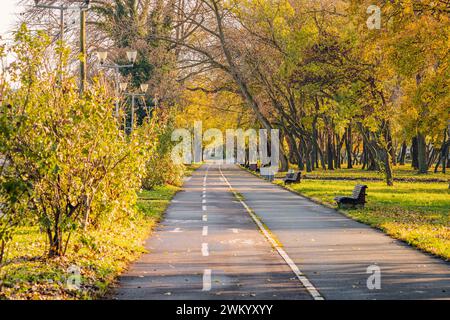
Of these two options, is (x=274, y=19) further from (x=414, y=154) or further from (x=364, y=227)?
(x=364, y=227)

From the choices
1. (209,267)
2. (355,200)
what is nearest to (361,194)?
(355,200)

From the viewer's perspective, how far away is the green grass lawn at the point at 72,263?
1003 cm

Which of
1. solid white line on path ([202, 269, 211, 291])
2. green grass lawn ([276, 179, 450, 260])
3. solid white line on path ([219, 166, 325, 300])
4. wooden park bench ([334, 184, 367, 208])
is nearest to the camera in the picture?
solid white line on path ([219, 166, 325, 300])

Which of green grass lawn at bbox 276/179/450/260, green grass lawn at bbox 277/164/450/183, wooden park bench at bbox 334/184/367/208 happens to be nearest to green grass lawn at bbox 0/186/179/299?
green grass lawn at bbox 276/179/450/260

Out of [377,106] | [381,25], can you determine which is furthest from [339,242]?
[377,106]

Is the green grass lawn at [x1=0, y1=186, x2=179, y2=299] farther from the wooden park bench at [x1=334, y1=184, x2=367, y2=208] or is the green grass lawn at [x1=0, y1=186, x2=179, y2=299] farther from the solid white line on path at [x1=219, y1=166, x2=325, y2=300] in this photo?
the wooden park bench at [x1=334, y1=184, x2=367, y2=208]

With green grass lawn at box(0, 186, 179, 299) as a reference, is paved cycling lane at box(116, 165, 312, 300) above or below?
below

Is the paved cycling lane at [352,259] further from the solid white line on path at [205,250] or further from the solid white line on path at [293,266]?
the solid white line on path at [205,250]

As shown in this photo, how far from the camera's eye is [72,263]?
12.5 metres

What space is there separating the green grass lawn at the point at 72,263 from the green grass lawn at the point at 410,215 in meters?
6.39

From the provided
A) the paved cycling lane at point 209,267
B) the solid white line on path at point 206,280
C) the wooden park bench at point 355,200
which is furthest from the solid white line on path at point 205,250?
the wooden park bench at point 355,200

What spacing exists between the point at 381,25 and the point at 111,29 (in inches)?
880

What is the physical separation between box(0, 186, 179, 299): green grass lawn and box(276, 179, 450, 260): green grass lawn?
6.39 meters

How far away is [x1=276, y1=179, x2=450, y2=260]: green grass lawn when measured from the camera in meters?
17.1
